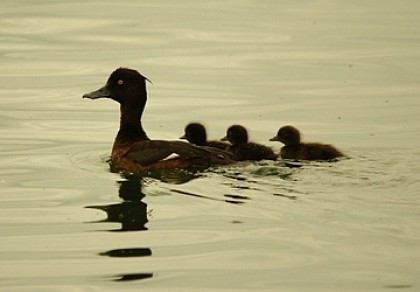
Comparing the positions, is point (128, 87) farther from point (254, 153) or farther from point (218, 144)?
point (254, 153)

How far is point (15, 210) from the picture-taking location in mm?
12734

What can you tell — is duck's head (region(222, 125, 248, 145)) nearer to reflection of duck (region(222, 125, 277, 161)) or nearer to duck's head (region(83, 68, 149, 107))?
reflection of duck (region(222, 125, 277, 161))

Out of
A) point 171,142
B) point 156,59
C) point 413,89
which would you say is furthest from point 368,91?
point 171,142

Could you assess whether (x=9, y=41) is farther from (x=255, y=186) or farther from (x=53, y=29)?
(x=255, y=186)

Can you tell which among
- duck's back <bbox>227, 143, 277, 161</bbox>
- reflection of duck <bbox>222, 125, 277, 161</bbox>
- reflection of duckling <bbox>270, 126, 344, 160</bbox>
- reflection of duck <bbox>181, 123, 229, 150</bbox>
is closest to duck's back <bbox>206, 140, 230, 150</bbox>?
reflection of duck <bbox>181, 123, 229, 150</bbox>

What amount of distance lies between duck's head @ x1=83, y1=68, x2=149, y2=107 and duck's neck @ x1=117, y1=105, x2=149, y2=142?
0.21 ft

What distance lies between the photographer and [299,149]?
47.9 feet

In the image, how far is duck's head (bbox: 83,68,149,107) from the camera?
48.6 feet

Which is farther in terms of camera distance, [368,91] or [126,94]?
[368,91]

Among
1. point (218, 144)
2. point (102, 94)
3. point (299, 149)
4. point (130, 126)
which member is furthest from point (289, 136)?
point (102, 94)

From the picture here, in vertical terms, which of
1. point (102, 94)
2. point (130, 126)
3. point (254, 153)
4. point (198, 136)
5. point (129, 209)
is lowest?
point (129, 209)

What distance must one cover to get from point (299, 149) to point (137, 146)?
5.42 ft

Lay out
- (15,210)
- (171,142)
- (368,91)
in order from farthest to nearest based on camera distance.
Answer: (368,91) < (171,142) < (15,210)

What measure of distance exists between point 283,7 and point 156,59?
4741 millimetres
